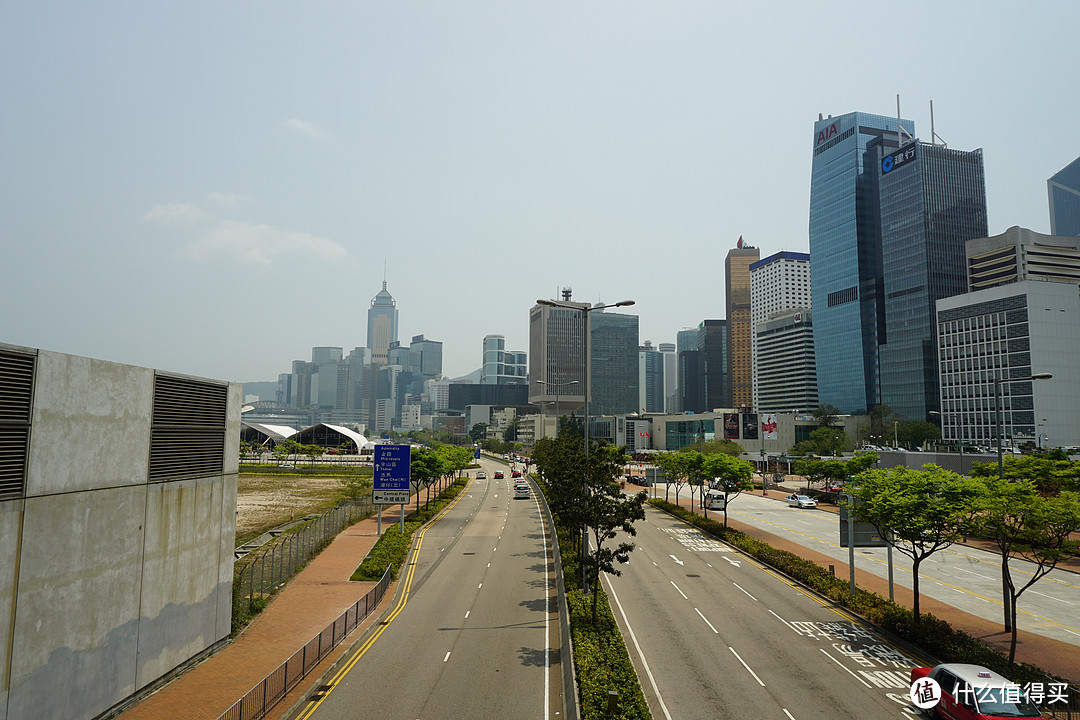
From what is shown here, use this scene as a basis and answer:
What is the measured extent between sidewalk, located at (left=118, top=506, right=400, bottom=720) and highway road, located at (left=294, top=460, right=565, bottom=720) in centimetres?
122

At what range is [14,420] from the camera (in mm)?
13539

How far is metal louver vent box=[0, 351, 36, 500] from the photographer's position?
13.2m

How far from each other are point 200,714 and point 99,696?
2.48m

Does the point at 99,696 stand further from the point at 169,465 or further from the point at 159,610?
the point at 169,465

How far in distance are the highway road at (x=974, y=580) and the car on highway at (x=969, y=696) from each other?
476 inches

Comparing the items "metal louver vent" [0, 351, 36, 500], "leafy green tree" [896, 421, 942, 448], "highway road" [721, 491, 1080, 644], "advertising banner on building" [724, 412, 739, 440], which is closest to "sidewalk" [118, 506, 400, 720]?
"metal louver vent" [0, 351, 36, 500]

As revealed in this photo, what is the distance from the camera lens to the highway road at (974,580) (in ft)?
90.1

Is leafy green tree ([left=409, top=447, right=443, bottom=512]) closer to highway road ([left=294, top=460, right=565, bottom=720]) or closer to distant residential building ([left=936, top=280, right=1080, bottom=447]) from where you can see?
highway road ([left=294, top=460, right=565, bottom=720])

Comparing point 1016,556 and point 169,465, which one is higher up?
point 169,465

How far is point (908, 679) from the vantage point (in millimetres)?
19641

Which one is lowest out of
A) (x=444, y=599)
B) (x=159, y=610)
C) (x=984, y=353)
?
(x=444, y=599)

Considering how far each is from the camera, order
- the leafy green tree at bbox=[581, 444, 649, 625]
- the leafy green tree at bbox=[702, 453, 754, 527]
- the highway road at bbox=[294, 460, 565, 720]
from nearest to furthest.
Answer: the highway road at bbox=[294, 460, 565, 720]
the leafy green tree at bbox=[581, 444, 649, 625]
the leafy green tree at bbox=[702, 453, 754, 527]

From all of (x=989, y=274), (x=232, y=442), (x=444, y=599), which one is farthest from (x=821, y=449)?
(x=232, y=442)

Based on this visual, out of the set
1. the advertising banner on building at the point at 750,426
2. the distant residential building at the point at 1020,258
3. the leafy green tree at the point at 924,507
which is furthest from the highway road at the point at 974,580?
the distant residential building at the point at 1020,258
